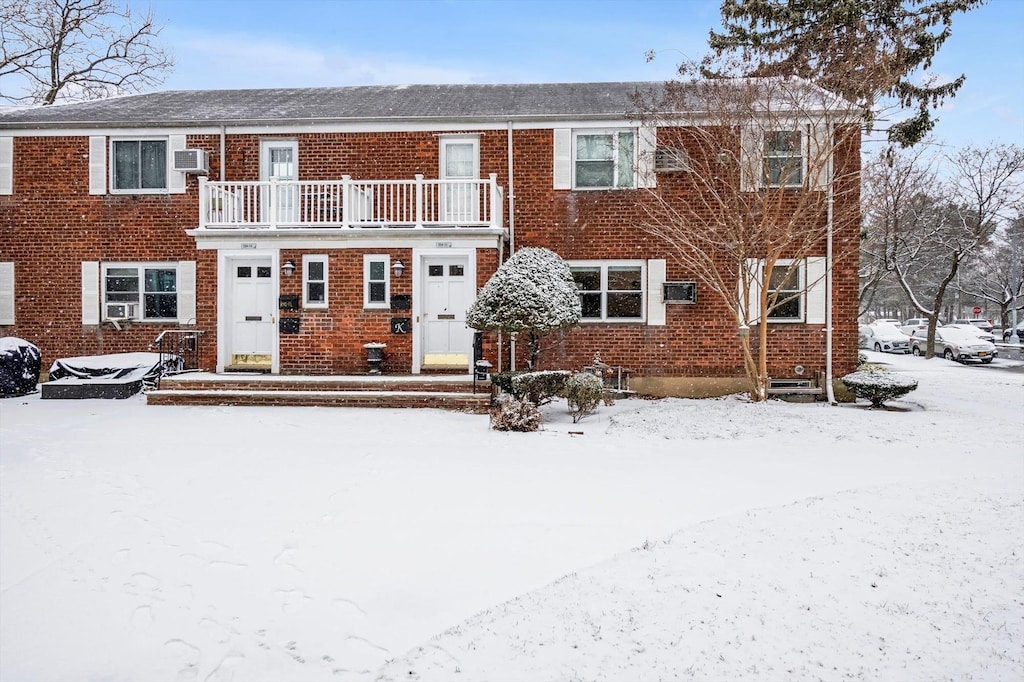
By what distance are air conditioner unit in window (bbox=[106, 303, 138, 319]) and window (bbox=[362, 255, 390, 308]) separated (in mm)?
5468

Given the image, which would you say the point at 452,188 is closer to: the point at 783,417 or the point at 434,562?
the point at 783,417

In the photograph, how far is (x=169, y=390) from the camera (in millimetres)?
12328

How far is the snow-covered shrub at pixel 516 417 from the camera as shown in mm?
9922

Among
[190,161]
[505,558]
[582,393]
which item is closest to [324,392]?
[582,393]

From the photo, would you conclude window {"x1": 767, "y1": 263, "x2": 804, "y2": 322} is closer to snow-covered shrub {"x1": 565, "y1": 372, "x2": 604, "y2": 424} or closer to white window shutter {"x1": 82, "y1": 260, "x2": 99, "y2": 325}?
snow-covered shrub {"x1": 565, "y1": 372, "x2": 604, "y2": 424}

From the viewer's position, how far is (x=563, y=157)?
13969 mm

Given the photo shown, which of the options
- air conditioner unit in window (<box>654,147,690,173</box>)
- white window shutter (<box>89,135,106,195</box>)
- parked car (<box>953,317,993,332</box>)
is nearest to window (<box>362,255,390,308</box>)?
air conditioner unit in window (<box>654,147,690,173</box>)

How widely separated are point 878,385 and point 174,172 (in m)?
15.2

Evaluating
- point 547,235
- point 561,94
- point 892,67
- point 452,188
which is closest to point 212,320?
point 452,188

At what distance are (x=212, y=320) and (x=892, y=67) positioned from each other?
48.6ft

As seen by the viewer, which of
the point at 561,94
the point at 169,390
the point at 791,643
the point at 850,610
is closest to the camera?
the point at 791,643

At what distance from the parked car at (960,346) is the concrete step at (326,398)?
865 inches

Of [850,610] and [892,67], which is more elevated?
[892,67]

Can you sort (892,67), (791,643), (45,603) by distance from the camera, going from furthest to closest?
(892,67) < (45,603) < (791,643)
